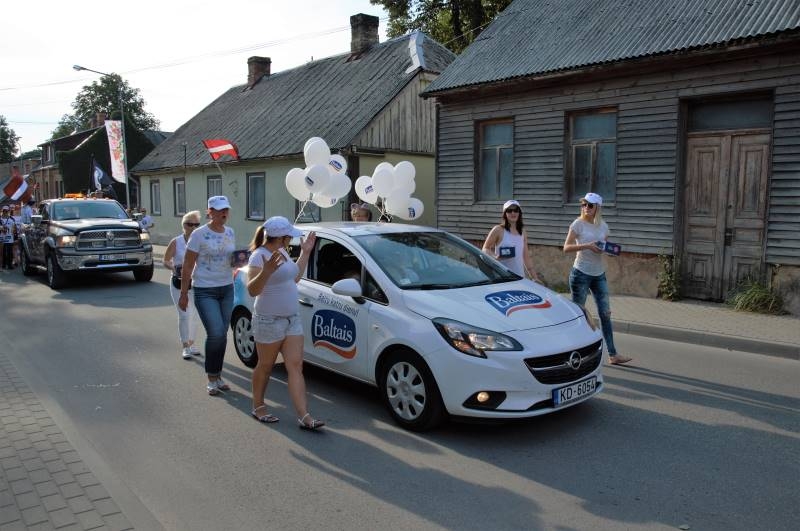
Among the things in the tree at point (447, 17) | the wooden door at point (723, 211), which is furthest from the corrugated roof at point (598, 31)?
the tree at point (447, 17)

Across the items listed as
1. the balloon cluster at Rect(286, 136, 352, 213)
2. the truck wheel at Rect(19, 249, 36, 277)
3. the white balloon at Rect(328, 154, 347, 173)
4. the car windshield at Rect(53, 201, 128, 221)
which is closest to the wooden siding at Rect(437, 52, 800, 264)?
the white balloon at Rect(328, 154, 347, 173)

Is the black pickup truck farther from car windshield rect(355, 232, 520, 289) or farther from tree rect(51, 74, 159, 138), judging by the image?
tree rect(51, 74, 159, 138)

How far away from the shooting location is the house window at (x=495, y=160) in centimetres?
1412

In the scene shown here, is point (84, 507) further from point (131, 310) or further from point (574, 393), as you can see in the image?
point (131, 310)

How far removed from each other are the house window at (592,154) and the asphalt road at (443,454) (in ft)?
19.1

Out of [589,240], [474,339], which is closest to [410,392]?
[474,339]

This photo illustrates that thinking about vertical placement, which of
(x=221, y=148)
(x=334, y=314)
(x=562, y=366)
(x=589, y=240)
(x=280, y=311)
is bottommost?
(x=562, y=366)

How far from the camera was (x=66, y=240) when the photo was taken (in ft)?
44.0

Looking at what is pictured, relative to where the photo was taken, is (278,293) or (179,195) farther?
(179,195)

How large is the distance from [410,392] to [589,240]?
3.07 m

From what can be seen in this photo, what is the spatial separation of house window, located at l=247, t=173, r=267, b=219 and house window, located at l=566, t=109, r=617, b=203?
12.6 metres

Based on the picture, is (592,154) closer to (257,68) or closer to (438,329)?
(438,329)

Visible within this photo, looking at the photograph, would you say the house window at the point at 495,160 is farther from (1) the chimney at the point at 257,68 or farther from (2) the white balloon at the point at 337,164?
(1) the chimney at the point at 257,68

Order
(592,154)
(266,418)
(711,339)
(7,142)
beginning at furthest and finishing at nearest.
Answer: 1. (7,142)
2. (592,154)
3. (711,339)
4. (266,418)
